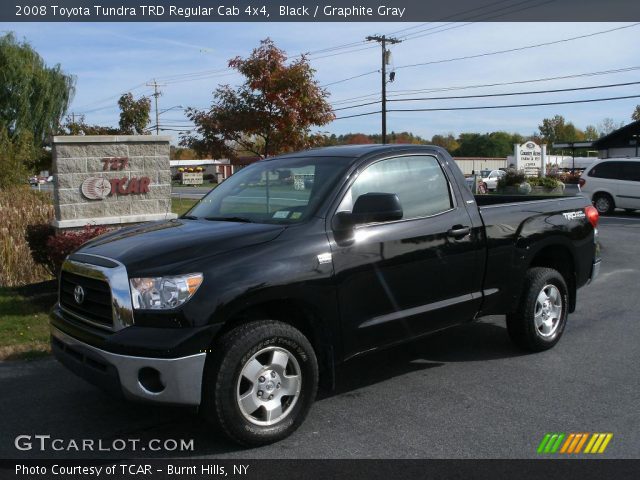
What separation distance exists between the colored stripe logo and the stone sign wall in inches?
265

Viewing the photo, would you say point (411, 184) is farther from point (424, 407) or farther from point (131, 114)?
point (131, 114)

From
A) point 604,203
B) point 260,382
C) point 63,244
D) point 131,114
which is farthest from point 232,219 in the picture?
point 131,114

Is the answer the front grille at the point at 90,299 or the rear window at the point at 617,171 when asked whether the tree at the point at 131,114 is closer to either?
the rear window at the point at 617,171

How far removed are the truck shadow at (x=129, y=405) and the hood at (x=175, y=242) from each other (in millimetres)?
939

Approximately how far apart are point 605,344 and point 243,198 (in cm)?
382

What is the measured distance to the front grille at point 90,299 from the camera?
3805mm

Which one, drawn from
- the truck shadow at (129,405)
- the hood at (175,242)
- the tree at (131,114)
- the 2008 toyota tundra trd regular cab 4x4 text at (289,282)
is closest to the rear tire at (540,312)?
the 2008 toyota tundra trd regular cab 4x4 text at (289,282)

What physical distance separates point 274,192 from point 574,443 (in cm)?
274

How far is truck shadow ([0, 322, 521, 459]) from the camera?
3.96 meters

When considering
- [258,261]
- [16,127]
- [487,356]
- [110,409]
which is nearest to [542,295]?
[487,356]

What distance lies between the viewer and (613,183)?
2075 centimetres

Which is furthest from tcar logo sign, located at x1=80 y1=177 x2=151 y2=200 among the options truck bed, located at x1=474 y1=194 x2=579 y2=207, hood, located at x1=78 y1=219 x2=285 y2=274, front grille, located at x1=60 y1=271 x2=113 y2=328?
truck bed, located at x1=474 y1=194 x2=579 y2=207

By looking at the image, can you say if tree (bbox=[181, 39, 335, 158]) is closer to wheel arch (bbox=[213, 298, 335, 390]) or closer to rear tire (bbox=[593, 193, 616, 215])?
wheel arch (bbox=[213, 298, 335, 390])

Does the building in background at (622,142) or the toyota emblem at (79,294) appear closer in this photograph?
the toyota emblem at (79,294)
